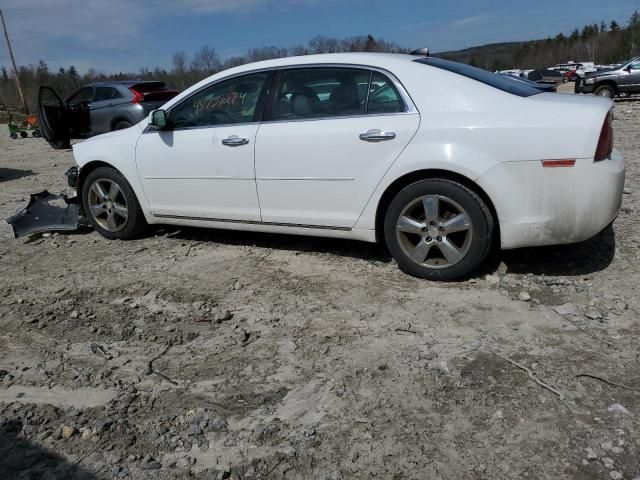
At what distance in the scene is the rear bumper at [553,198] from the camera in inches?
142

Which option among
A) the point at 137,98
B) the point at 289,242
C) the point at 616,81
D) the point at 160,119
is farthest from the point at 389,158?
the point at 616,81

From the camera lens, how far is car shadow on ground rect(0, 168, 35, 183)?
986 cm

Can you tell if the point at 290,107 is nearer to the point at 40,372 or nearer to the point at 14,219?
the point at 40,372

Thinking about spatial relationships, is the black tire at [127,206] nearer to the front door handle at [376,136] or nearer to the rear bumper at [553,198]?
the front door handle at [376,136]

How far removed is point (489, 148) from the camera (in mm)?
3711

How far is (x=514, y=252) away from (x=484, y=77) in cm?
140

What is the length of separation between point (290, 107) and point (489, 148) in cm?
160

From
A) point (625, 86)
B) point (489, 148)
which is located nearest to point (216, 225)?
point (489, 148)

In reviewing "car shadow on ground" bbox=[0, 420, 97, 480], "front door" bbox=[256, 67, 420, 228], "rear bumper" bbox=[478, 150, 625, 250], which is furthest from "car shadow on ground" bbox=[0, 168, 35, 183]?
"rear bumper" bbox=[478, 150, 625, 250]

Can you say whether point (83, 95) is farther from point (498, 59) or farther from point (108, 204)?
point (498, 59)

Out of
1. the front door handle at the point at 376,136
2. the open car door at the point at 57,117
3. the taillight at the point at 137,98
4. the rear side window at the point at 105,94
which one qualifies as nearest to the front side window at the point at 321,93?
the front door handle at the point at 376,136

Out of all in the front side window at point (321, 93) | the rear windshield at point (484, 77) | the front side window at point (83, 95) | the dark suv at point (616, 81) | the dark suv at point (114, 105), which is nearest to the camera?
the rear windshield at point (484, 77)

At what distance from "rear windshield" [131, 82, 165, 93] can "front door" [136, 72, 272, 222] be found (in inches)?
376

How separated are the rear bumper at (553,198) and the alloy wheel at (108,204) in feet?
11.3
